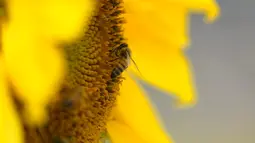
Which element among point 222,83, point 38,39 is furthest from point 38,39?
point 222,83

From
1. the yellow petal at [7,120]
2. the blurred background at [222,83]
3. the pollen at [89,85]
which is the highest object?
the blurred background at [222,83]

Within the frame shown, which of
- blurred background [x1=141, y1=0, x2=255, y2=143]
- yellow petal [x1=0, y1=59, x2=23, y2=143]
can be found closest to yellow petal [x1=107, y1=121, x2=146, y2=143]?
yellow petal [x1=0, y1=59, x2=23, y2=143]

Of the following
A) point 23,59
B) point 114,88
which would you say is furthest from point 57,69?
point 114,88

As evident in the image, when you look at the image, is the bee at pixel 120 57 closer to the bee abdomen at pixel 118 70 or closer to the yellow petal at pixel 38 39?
the bee abdomen at pixel 118 70

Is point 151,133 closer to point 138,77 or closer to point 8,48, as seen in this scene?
point 138,77

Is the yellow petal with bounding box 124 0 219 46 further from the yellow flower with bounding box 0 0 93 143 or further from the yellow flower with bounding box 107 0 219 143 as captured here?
the yellow flower with bounding box 0 0 93 143

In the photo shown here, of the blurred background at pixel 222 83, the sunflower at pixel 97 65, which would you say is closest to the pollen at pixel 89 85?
the sunflower at pixel 97 65
